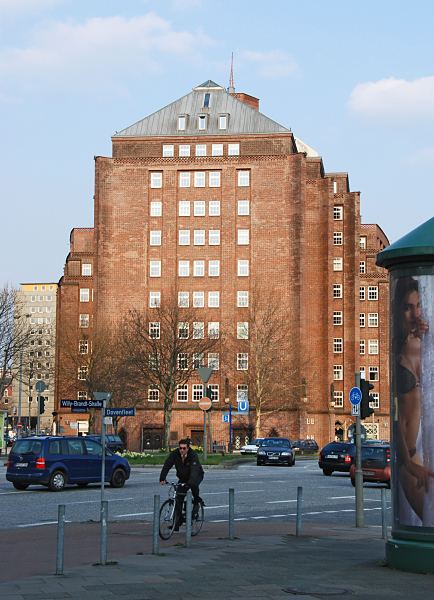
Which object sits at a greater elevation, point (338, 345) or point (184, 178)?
point (184, 178)

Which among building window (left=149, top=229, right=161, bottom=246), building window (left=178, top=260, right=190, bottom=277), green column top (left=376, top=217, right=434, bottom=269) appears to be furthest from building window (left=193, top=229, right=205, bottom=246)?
green column top (left=376, top=217, right=434, bottom=269)

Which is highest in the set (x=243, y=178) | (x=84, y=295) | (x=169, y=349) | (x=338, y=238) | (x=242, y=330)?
(x=243, y=178)

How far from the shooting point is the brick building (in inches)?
3401

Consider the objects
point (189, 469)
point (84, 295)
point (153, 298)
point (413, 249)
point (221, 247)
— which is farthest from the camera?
point (84, 295)

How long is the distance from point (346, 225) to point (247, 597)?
88.0m

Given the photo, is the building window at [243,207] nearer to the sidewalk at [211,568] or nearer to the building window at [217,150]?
the building window at [217,150]

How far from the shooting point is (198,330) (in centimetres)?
7556

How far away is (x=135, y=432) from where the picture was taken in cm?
8669

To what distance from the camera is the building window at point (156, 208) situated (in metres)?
89.4

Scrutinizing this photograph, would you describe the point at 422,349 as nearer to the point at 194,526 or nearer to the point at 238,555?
the point at 238,555

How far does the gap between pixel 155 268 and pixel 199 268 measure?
373 cm

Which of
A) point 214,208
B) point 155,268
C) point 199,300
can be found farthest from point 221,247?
point 155,268

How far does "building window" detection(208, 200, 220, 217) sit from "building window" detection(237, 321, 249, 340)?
365 inches

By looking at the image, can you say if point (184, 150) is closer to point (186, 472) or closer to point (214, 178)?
point (214, 178)
